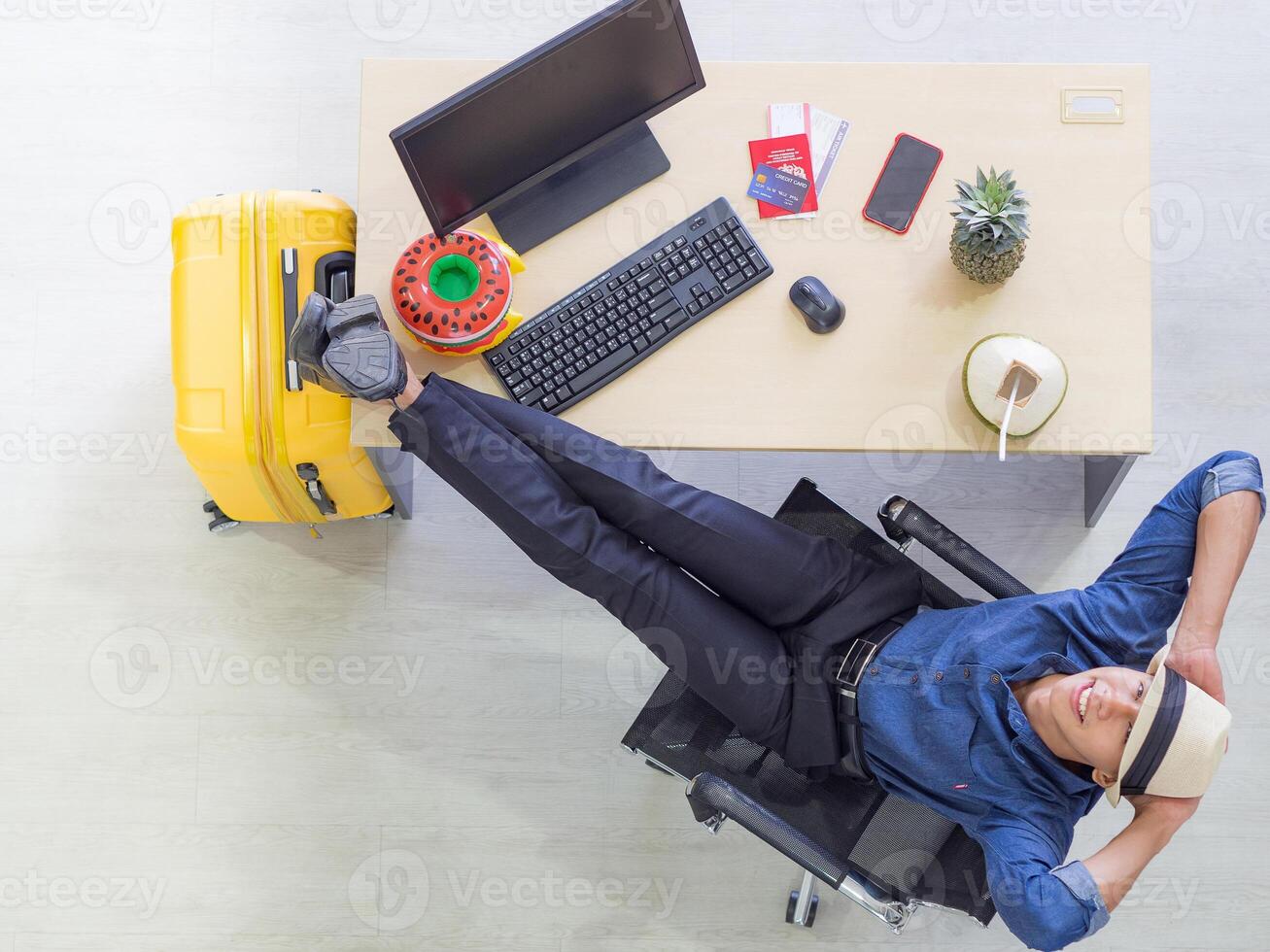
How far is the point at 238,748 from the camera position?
7.60ft

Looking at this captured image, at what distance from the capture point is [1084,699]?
5.16 feet

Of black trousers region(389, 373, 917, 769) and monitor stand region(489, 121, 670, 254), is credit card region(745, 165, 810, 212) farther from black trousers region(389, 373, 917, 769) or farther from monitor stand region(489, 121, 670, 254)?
black trousers region(389, 373, 917, 769)

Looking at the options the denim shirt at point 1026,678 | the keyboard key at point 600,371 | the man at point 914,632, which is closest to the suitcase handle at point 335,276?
the man at point 914,632

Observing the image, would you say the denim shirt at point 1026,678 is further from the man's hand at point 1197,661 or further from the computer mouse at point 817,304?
the computer mouse at point 817,304

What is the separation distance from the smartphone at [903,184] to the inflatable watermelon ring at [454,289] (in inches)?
26.5

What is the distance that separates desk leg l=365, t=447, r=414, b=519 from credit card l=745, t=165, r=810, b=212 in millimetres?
859

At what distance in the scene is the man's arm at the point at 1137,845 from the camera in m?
1.59

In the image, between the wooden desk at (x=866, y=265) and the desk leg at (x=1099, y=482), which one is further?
the desk leg at (x=1099, y=482)

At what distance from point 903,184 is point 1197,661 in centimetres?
94

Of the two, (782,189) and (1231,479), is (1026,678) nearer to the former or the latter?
(1231,479)

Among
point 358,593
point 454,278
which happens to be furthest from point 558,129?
point 358,593

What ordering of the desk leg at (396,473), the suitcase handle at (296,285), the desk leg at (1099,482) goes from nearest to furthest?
1. the suitcase handle at (296,285)
2. the desk leg at (396,473)
3. the desk leg at (1099,482)

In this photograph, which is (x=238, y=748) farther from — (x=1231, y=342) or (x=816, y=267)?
(x=1231, y=342)

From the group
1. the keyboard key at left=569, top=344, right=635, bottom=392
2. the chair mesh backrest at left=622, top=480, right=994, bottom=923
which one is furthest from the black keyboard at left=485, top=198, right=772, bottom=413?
the chair mesh backrest at left=622, top=480, right=994, bottom=923
